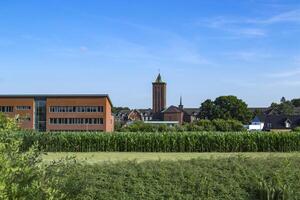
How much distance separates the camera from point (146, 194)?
32.4 feet

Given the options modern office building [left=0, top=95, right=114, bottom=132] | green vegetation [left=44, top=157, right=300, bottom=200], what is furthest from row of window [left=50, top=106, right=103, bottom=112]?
green vegetation [left=44, top=157, right=300, bottom=200]

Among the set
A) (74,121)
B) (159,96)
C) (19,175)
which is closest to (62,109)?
(74,121)

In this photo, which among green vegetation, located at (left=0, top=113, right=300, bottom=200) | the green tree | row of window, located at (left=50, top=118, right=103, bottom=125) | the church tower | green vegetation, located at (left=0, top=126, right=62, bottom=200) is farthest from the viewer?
the church tower

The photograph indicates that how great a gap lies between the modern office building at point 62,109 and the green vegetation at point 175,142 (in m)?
54.9

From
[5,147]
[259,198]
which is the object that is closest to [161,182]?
[259,198]

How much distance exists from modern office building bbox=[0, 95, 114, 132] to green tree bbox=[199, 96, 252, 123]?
3658 centimetres

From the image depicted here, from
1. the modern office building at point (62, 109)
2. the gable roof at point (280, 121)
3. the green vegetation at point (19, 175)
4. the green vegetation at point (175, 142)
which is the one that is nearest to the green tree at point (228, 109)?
the gable roof at point (280, 121)

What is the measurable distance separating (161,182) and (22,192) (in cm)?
521

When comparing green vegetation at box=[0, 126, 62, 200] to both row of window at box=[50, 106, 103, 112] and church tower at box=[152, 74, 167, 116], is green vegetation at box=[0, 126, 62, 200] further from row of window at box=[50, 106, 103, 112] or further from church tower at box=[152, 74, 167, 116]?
church tower at box=[152, 74, 167, 116]

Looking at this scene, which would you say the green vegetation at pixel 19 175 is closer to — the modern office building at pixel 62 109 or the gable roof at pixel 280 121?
the modern office building at pixel 62 109

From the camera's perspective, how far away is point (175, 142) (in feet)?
173

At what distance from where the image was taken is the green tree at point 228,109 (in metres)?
134

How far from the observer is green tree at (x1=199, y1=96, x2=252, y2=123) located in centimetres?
13350

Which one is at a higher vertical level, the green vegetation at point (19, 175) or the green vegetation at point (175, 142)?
the green vegetation at point (19, 175)
